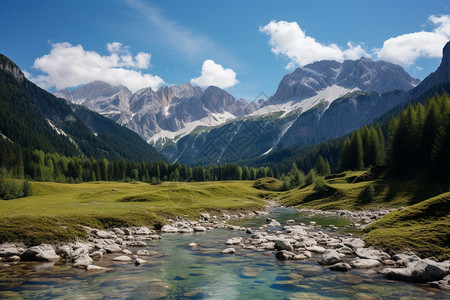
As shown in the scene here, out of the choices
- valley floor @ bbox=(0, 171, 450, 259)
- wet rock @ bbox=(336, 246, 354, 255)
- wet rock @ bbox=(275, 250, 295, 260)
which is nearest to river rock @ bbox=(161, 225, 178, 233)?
valley floor @ bbox=(0, 171, 450, 259)

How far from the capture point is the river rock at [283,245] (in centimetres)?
2423

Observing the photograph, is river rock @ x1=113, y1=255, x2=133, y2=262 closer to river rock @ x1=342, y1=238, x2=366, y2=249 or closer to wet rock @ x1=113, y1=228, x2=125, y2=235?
wet rock @ x1=113, y1=228, x2=125, y2=235

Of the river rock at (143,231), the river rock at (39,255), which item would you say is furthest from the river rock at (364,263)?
the river rock at (143,231)

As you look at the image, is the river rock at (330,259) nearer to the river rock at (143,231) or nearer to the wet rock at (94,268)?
the wet rock at (94,268)

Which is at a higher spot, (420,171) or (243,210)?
(420,171)

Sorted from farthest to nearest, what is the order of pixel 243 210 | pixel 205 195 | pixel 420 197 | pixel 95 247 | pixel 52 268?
pixel 205 195, pixel 243 210, pixel 420 197, pixel 95 247, pixel 52 268

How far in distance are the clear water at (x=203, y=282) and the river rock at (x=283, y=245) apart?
3207 millimetres

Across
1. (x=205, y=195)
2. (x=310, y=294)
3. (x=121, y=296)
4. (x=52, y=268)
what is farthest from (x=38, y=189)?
(x=310, y=294)

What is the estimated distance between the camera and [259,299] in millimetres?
13891

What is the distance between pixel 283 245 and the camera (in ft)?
80.7

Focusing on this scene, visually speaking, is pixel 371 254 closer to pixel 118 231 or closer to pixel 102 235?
pixel 102 235

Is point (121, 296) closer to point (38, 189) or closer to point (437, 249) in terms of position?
point (437, 249)

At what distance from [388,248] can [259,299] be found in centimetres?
1353

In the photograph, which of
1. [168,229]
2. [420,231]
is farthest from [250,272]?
[168,229]
